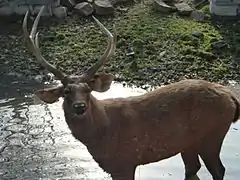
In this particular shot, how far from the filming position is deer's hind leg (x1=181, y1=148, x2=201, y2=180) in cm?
620

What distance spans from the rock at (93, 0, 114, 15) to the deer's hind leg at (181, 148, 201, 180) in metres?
5.29

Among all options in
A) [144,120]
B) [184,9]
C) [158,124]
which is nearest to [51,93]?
[144,120]

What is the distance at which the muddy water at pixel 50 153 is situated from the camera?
6.51 metres

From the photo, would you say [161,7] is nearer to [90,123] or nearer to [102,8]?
[102,8]

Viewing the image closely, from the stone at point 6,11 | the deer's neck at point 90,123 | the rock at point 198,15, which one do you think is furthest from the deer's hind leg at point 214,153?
the stone at point 6,11

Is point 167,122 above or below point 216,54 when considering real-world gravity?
above

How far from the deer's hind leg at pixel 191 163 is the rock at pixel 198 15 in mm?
4917

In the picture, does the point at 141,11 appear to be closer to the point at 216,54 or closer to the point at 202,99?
the point at 216,54

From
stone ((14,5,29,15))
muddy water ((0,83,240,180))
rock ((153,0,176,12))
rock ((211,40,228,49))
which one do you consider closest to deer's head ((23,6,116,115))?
muddy water ((0,83,240,180))

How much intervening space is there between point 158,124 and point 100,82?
2.03ft

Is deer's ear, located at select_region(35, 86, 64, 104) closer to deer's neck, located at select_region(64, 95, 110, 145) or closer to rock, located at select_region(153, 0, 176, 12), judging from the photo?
deer's neck, located at select_region(64, 95, 110, 145)

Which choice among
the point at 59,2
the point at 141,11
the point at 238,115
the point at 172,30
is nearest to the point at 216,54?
the point at 172,30

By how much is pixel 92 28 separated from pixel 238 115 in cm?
510

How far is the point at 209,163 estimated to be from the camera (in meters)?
6.07
